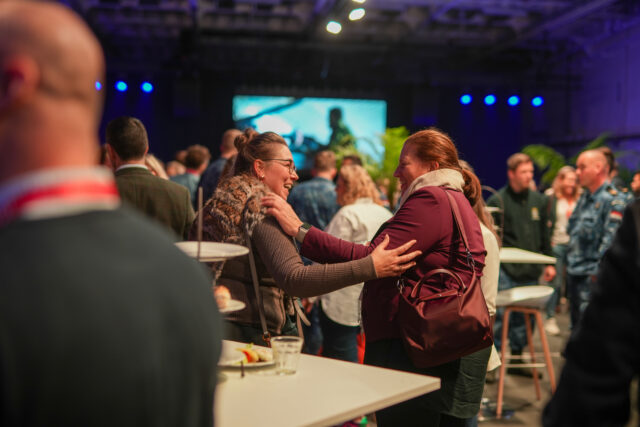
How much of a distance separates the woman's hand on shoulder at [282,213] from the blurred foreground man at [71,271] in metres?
1.41

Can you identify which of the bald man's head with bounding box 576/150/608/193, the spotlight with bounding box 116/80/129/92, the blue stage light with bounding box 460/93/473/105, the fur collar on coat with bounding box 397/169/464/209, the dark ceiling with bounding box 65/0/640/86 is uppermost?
the dark ceiling with bounding box 65/0/640/86

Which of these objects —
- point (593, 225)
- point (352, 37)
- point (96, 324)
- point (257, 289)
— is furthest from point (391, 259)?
point (352, 37)

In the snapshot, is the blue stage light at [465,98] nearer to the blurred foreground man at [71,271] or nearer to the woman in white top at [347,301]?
the woman in white top at [347,301]

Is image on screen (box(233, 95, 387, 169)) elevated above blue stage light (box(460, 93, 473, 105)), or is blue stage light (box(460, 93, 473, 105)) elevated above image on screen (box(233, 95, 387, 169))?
blue stage light (box(460, 93, 473, 105))

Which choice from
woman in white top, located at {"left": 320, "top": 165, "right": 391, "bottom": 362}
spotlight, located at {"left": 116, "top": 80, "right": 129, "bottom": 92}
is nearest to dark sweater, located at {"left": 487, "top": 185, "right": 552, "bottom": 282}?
woman in white top, located at {"left": 320, "top": 165, "right": 391, "bottom": 362}

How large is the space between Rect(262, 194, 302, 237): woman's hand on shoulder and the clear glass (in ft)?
1.34

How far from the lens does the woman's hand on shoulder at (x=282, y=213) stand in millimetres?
2168

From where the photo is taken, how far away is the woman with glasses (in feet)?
6.95

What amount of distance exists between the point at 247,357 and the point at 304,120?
36.0 feet

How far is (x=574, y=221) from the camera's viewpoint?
5402 mm

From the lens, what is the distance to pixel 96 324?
66cm

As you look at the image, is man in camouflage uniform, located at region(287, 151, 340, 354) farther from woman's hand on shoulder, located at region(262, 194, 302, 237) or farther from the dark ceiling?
the dark ceiling

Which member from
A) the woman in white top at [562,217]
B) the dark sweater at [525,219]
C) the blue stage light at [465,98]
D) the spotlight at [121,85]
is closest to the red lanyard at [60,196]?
the dark sweater at [525,219]

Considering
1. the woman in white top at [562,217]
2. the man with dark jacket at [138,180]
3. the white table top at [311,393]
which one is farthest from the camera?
the woman in white top at [562,217]
